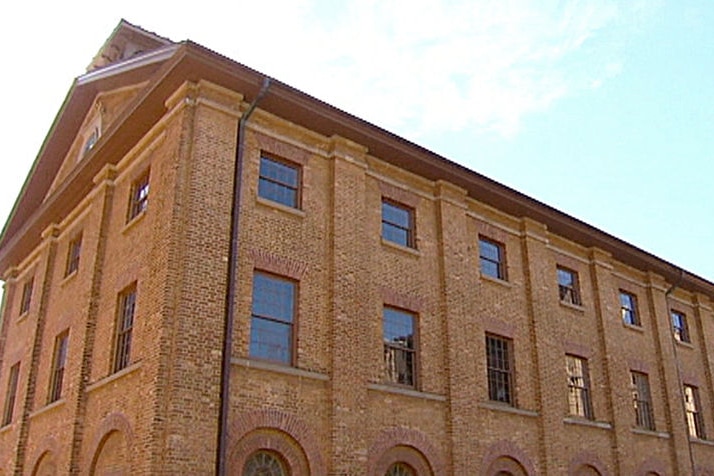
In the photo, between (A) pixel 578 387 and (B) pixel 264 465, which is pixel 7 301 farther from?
(A) pixel 578 387

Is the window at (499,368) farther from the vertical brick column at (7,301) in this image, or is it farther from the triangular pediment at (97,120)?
the vertical brick column at (7,301)

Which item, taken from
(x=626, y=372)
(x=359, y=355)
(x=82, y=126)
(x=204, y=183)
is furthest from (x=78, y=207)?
(x=626, y=372)

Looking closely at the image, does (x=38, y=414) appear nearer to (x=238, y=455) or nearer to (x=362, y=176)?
(x=238, y=455)

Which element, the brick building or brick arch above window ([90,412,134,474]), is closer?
brick arch above window ([90,412,134,474])

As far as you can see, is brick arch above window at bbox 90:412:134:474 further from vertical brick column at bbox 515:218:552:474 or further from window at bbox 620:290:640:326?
window at bbox 620:290:640:326

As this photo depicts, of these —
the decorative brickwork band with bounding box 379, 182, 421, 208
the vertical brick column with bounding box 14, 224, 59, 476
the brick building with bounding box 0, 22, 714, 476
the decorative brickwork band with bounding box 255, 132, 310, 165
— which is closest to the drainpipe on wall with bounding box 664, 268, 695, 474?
the brick building with bounding box 0, 22, 714, 476

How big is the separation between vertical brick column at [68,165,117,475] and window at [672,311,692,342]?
20543 millimetres

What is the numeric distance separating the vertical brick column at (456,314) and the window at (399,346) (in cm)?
99

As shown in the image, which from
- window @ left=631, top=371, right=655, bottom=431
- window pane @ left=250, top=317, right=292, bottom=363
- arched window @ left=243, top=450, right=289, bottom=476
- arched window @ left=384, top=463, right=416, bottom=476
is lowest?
arched window @ left=243, top=450, right=289, bottom=476

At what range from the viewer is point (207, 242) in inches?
600

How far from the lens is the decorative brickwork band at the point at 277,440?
1429 cm

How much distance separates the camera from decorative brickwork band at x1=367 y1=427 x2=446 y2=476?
16.4 meters

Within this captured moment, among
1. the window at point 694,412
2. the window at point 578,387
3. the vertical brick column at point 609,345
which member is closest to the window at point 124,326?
the window at point 578,387

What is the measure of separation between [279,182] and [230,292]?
11.2 ft
